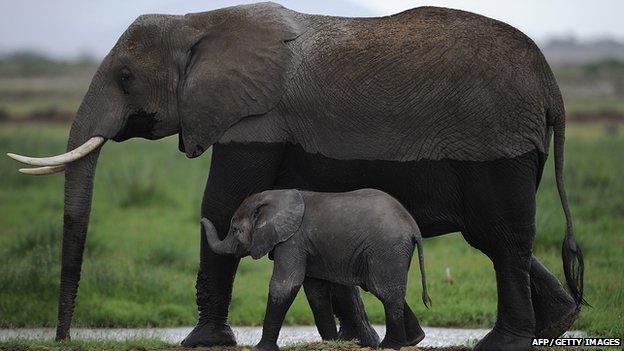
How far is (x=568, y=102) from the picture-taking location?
43.0m

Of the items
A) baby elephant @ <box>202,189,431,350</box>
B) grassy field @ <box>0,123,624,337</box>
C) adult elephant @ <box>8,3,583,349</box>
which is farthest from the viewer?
grassy field @ <box>0,123,624,337</box>

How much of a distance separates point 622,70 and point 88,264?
175 ft

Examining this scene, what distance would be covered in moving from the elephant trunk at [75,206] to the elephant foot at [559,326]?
2.96m

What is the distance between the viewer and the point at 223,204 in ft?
25.4

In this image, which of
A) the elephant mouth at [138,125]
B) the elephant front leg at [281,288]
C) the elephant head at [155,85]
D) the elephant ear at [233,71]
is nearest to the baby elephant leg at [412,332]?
the elephant front leg at [281,288]

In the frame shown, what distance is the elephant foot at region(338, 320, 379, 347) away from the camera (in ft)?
26.1

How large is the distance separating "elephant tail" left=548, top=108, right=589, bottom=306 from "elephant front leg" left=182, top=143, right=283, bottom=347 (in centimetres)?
166

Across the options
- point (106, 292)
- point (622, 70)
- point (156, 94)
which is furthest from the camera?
point (622, 70)

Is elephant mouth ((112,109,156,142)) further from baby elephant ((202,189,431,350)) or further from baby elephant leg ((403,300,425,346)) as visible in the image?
baby elephant leg ((403,300,425,346))

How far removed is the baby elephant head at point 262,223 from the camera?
7.17 meters

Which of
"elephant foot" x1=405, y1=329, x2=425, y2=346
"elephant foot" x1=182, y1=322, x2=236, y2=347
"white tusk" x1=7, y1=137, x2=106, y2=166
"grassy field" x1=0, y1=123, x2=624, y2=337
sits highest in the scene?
"white tusk" x1=7, y1=137, x2=106, y2=166

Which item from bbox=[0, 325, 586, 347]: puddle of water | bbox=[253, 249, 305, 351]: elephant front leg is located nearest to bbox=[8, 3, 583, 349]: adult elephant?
bbox=[253, 249, 305, 351]: elephant front leg

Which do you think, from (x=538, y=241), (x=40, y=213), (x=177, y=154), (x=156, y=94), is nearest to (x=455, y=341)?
(x=156, y=94)

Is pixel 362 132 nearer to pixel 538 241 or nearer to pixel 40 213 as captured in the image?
pixel 538 241
